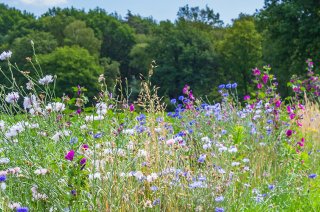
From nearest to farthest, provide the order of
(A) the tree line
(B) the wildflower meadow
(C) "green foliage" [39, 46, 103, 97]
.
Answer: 1. (B) the wildflower meadow
2. (A) the tree line
3. (C) "green foliage" [39, 46, 103, 97]

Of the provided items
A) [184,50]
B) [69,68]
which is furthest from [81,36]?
[184,50]

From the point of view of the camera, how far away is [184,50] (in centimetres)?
4088

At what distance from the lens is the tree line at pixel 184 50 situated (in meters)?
22.0

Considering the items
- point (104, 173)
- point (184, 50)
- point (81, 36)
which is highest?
point (81, 36)

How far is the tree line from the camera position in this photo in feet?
72.2

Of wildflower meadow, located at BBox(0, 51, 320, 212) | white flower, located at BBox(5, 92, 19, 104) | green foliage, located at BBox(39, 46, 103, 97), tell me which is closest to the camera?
wildflower meadow, located at BBox(0, 51, 320, 212)

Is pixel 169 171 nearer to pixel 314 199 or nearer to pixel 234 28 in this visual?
pixel 314 199

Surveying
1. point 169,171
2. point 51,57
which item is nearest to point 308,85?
point 169,171

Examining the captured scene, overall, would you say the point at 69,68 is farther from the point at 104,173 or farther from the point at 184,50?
the point at 104,173

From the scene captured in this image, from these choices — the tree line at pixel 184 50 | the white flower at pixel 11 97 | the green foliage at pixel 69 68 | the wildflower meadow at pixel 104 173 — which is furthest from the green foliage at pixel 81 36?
the white flower at pixel 11 97

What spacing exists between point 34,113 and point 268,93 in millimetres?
3705

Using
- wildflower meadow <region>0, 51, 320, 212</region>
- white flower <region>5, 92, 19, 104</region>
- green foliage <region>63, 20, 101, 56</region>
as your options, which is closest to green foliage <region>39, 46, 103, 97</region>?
green foliage <region>63, 20, 101, 56</region>

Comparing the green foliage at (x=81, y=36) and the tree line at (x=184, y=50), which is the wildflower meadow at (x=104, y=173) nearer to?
the tree line at (x=184, y=50)

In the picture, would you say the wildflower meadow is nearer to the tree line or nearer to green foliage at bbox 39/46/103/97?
the tree line
